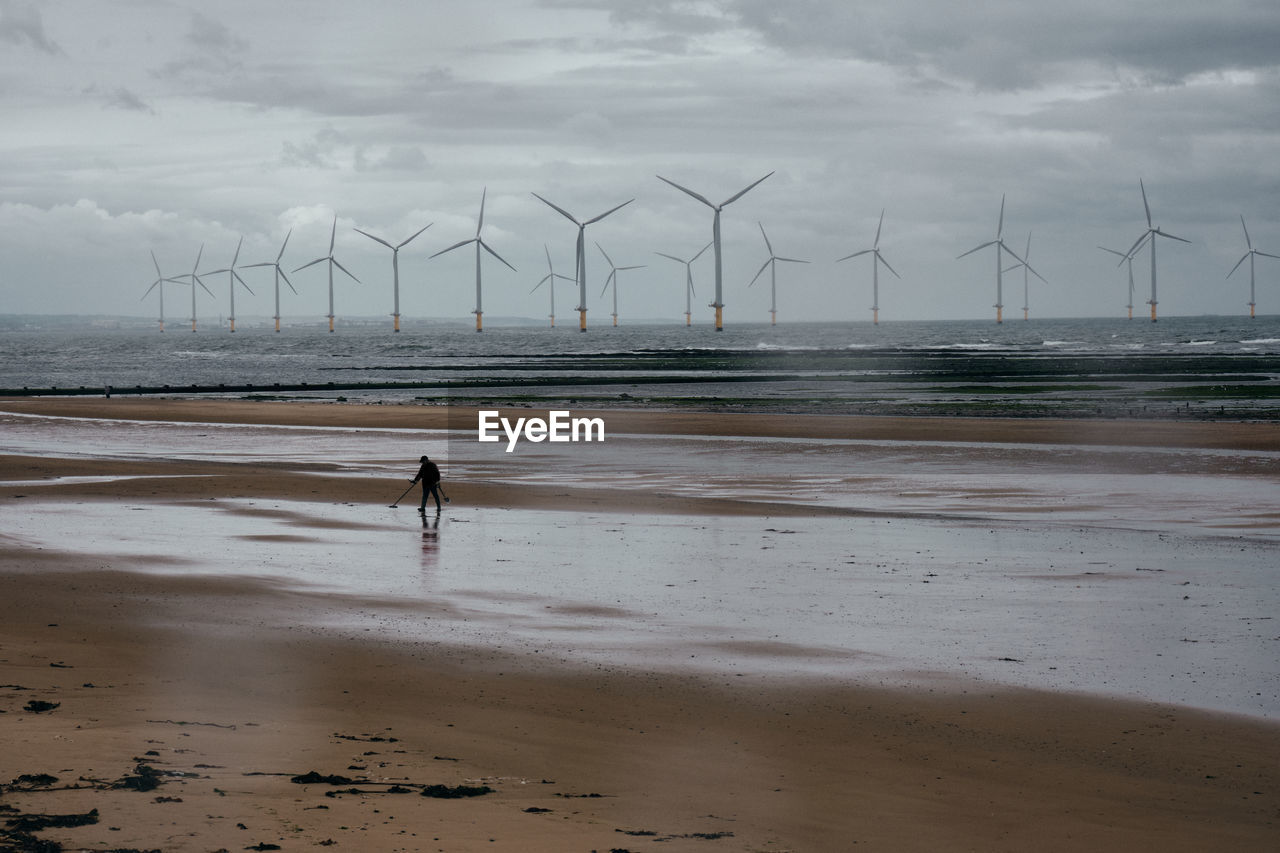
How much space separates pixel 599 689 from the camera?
12281mm

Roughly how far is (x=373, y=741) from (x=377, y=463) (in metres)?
27.1

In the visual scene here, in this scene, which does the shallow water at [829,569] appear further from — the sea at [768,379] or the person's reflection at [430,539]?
the sea at [768,379]

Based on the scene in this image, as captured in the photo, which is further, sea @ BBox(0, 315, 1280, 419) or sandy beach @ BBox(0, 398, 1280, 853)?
sea @ BBox(0, 315, 1280, 419)

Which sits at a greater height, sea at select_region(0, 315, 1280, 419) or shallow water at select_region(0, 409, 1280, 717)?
sea at select_region(0, 315, 1280, 419)

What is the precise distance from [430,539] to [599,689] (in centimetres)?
1038

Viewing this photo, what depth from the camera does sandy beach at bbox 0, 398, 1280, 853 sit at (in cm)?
864

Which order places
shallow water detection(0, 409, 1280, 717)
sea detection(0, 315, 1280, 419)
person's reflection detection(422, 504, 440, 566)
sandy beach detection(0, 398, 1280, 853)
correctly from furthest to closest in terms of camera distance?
sea detection(0, 315, 1280, 419), person's reflection detection(422, 504, 440, 566), shallow water detection(0, 409, 1280, 717), sandy beach detection(0, 398, 1280, 853)

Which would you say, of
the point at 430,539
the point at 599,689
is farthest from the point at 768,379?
the point at 599,689

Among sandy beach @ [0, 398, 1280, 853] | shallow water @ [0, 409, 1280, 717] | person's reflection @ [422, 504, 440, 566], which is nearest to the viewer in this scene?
sandy beach @ [0, 398, 1280, 853]

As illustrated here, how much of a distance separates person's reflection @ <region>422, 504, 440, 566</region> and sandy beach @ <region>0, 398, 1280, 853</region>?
19 centimetres

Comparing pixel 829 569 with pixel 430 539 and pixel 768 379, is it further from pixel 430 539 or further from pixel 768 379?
pixel 768 379

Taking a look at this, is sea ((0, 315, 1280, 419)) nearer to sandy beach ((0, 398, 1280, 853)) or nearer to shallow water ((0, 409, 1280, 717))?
shallow water ((0, 409, 1280, 717))

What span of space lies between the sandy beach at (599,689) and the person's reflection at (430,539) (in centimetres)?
19

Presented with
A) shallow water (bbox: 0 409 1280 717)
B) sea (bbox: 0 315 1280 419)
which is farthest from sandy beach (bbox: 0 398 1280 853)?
sea (bbox: 0 315 1280 419)
